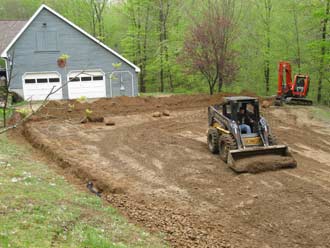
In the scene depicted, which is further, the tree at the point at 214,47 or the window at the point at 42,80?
the tree at the point at 214,47

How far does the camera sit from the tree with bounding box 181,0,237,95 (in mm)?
28688

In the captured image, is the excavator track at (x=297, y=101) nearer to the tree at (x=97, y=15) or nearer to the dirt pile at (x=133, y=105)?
the dirt pile at (x=133, y=105)

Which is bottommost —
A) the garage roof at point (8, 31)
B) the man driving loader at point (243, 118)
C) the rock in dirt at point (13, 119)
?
the rock in dirt at point (13, 119)

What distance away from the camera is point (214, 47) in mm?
28641

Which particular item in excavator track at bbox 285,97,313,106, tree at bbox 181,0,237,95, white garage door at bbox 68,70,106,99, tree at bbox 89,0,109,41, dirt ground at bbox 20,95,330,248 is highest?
tree at bbox 89,0,109,41

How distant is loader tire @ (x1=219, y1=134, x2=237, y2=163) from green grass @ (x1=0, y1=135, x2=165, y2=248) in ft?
14.5

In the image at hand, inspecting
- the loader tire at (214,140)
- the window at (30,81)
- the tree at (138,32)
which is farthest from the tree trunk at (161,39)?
the loader tire at (214,140)

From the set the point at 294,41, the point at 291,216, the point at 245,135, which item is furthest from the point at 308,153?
the point at 294,41

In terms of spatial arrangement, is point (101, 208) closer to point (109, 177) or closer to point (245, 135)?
point (109, 177)

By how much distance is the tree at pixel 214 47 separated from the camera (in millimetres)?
28688

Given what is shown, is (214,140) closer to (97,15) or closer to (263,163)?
(263,163)

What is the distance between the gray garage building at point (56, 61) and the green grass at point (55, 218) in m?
18.4

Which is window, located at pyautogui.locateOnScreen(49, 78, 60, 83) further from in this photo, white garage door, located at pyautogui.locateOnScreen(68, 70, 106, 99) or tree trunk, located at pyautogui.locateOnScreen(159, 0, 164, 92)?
tree trunk, located at pyautogui.locateOnScreen(159, 0, 164, 92)

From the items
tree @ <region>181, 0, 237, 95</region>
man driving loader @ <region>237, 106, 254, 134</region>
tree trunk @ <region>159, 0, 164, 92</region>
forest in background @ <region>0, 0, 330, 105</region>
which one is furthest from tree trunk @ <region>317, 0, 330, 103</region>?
man driving loader @ <region>237, 106, 254, 134</region>
